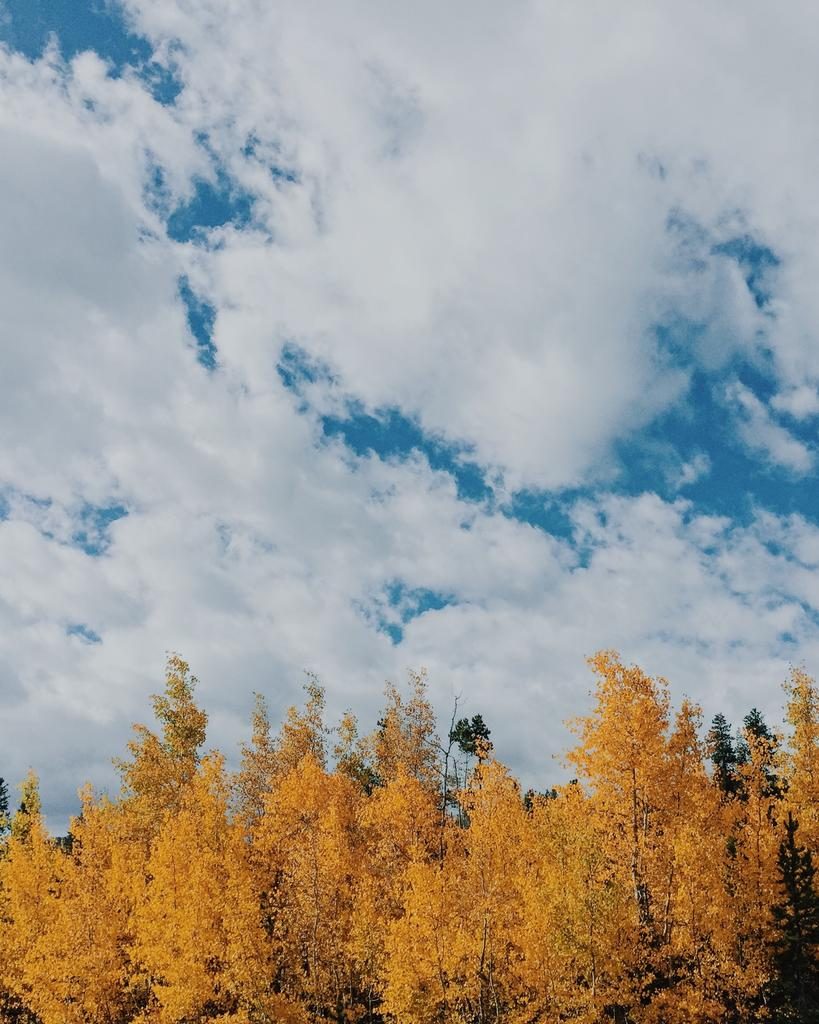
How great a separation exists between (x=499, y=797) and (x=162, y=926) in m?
18.3

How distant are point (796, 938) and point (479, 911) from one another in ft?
53.3

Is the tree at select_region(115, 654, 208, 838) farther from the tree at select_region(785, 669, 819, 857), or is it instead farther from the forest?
the tree at select_region(785, 669, 819, 857)

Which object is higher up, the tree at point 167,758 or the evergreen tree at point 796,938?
the tree at point 167,758

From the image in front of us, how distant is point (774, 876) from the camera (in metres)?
39.2

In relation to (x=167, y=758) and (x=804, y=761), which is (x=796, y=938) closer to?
(x=804, y=761)

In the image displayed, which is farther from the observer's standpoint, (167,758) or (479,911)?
(167,758)

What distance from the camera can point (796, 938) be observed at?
36188 millimetres

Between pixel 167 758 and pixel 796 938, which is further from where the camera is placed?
pixel 167 758

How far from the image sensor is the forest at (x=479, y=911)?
33281 mm

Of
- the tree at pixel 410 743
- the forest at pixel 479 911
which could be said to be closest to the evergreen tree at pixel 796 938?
the forest at pixel 479 911

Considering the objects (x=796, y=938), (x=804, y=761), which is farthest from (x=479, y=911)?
(x=804, y=761)

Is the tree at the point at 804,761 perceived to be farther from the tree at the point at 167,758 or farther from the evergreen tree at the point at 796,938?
the tree at the point at 167,758

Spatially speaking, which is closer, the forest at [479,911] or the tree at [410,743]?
the forest at [479,911]

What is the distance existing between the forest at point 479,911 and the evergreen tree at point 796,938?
Result: 0.36 ft
